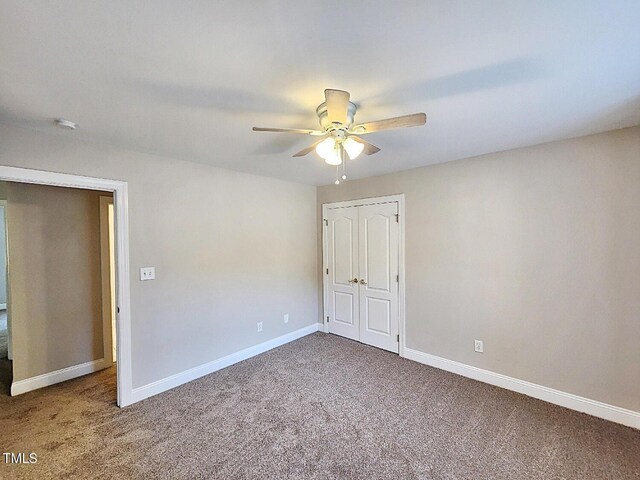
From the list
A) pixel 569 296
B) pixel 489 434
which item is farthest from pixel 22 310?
pixel 569 296

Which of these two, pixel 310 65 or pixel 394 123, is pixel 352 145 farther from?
pixel 310 65

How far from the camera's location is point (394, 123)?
1620 millimetres

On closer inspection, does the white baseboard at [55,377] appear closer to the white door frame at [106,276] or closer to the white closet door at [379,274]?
the white door frame at [106,276]

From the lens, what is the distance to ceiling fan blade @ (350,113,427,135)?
60.9 inches

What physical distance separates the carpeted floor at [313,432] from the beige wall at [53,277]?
16.7 inches

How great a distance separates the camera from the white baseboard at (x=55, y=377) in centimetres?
Result: 284

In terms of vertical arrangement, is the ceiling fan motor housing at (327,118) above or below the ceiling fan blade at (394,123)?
above

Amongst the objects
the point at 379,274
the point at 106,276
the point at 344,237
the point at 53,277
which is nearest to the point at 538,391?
the point at 379,274

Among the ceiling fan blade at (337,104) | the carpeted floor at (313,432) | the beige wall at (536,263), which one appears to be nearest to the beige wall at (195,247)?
the carpeted floor at (313,432)

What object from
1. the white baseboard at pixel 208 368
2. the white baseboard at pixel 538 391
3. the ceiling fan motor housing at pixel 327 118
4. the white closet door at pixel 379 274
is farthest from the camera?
the white closet door at pixel 379 274

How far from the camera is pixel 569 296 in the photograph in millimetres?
2523

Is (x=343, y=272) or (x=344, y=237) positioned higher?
(x=344, y=237)

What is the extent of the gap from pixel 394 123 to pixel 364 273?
2670 millimetres

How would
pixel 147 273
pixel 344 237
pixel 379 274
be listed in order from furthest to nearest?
pixel 344 237 → pixel 379 274 → pixel 147 273
